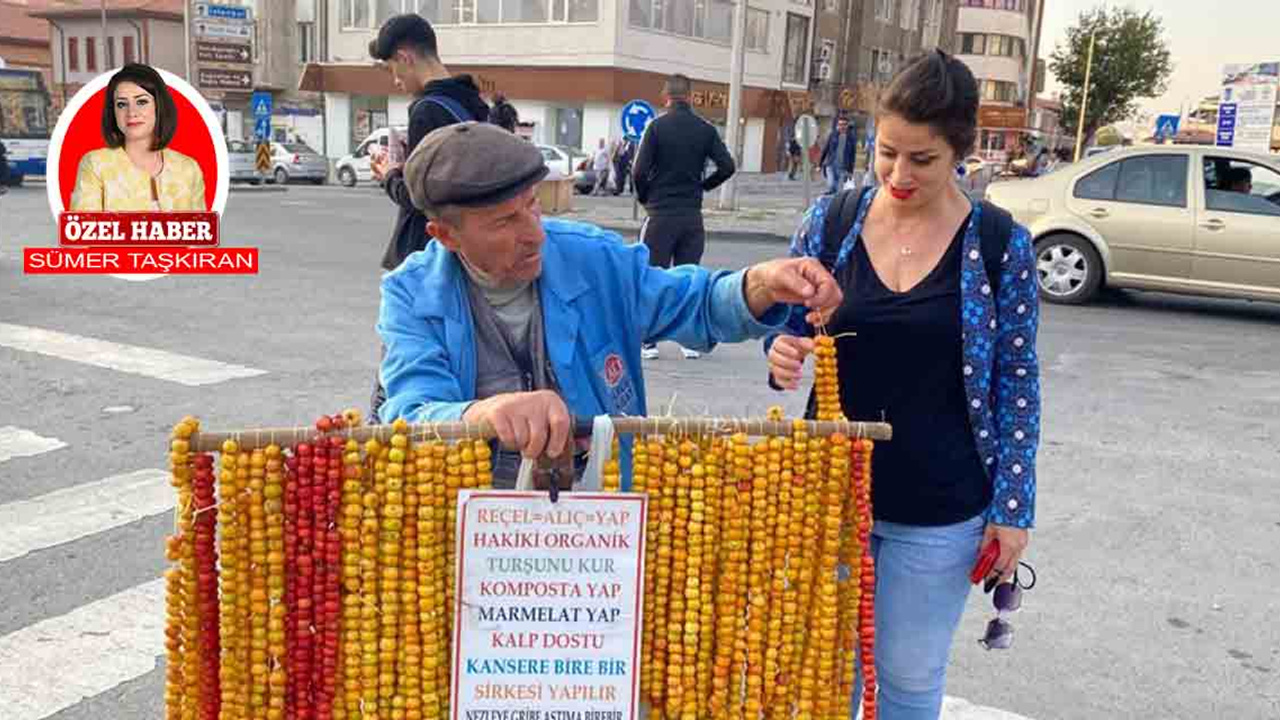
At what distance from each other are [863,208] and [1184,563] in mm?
3032

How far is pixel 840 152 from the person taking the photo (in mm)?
21641

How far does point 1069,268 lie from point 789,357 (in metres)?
9.82

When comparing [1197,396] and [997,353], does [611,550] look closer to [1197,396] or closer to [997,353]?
[997,353]

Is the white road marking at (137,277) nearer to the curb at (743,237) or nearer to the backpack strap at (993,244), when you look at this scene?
the curb at (743,237)

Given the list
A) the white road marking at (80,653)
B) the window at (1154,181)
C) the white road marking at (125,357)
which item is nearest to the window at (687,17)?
the window at (1154,181)

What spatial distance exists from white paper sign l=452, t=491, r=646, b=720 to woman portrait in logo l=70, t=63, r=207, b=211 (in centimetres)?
979

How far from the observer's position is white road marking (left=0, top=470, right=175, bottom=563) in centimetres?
461

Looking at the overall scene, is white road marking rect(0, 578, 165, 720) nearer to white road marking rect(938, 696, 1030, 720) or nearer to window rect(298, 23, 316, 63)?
white road marking rect(938, 696, 1030, 720)

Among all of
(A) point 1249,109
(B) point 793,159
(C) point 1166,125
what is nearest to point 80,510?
(A) point 1249,109

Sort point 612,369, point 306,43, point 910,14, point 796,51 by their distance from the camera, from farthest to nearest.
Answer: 1. point 910,14
2. point 306,43
3. point 796,51
4. point 612,369

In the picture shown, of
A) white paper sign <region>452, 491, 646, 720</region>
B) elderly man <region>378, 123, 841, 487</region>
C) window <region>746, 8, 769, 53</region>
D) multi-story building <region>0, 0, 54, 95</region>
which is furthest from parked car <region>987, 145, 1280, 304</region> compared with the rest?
multi-story building <region>0, 0, 54, 95</region>

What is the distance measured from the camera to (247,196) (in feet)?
83.1

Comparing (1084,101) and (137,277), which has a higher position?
(1084,101)

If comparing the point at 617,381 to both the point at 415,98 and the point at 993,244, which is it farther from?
the point at 415,98
